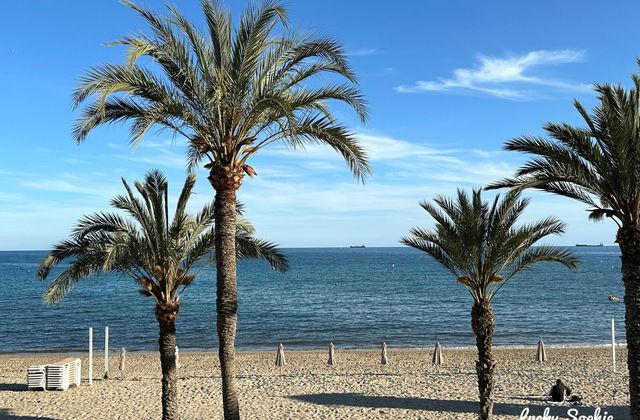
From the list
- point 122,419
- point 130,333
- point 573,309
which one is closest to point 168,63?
point 122,419

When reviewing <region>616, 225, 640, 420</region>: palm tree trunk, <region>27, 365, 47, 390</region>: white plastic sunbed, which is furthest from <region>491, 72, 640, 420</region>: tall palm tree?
<region>27, 365, 47, 390</region>: white plastic sunbed

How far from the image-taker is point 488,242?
12008 millimetres

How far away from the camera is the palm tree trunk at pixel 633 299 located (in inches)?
373

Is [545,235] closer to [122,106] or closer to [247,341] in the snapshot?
[122,106]

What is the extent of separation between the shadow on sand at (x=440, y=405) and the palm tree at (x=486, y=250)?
2836mm

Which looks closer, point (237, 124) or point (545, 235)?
point (237, 124)

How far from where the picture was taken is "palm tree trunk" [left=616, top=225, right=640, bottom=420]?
9.48 meters

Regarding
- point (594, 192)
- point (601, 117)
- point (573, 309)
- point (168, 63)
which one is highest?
point (168, 63)

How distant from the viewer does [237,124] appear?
10438mm

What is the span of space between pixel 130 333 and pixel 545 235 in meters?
35.1

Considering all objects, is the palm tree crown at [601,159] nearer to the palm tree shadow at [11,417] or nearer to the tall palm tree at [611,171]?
the tall palm tree at [611,171]

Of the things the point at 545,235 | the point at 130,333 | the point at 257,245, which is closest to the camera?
the point at 545,235

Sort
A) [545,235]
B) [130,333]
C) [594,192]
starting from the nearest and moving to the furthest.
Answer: [594,192], [545,235], [130,333]

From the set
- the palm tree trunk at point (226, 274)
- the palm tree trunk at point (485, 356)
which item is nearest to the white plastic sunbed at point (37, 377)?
the palm tree trunk at point (226, 274)
